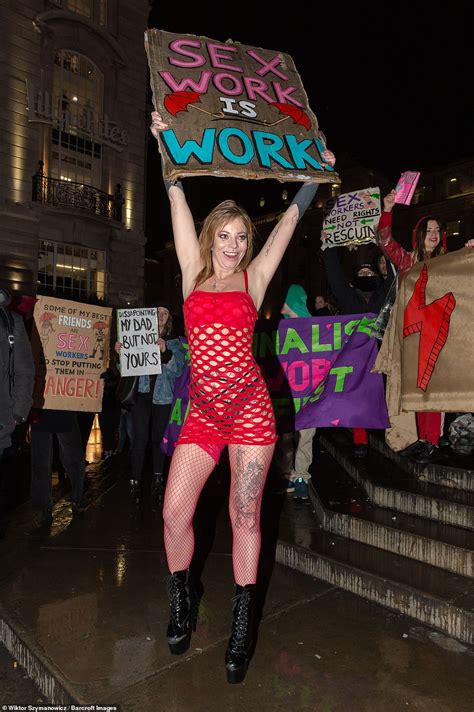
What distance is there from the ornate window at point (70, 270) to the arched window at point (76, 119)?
2.79m

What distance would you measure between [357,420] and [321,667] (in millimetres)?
2755

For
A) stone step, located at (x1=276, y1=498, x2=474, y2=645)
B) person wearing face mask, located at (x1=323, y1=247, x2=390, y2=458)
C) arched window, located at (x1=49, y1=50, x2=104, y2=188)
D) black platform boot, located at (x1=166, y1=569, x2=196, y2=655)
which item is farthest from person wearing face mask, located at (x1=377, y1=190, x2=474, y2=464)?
arched window, located at (x1=49, y1=50, x2=104, y2=188)

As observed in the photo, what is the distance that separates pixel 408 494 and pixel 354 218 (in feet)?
14.2

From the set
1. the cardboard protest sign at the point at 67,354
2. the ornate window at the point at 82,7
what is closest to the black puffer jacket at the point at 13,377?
the cardboard protest sign at the point at 67,354

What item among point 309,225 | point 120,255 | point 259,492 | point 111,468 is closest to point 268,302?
point 309,225

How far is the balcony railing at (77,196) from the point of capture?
746 inches

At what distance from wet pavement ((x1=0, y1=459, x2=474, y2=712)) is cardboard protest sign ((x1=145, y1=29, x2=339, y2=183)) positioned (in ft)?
8.27

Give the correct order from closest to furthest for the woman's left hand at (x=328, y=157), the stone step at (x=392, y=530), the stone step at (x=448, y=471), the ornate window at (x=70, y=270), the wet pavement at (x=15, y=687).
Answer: the wet pavement at (x=15, y=687), the woman's left hand at (x=328, y=157), the stone step at (x=392, y=530), the stone step at (x=448, y=471), the ornate window at (x=70, y=270)

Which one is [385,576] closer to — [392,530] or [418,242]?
[392,530]

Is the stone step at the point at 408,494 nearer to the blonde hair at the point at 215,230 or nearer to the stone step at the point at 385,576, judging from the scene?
the stone step at the point at 385,576

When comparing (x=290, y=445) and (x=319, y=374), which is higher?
(x=319, y=374)

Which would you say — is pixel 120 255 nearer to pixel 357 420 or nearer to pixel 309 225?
pixel 357 420

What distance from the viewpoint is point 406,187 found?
429 centimetres

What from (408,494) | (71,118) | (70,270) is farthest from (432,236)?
(71,118)
